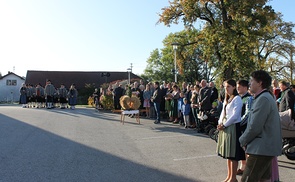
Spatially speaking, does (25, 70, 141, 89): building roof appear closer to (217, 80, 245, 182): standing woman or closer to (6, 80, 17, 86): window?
(6, 80, 17, 86): window

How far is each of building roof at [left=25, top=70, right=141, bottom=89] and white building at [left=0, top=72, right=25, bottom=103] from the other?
591 centimetres

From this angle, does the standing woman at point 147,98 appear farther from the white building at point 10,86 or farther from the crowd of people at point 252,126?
the white building at point 10,86

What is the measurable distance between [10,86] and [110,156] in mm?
64118

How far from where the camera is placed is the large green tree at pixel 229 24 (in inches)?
1010

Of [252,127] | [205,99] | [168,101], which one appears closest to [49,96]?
[168,101]

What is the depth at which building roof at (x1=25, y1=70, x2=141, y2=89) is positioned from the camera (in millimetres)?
60531

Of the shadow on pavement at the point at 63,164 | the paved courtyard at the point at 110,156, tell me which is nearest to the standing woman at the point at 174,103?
the paved courtyard at the point at 110,156

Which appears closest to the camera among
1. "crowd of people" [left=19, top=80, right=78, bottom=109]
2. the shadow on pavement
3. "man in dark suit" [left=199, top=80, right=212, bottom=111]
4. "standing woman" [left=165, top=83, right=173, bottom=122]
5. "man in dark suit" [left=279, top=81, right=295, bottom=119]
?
the shadow on pavement

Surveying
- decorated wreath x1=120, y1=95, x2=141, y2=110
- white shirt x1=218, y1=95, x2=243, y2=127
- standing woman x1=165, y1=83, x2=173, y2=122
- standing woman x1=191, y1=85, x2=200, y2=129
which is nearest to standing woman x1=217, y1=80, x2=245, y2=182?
white shirt x1=218, y1=95, x2=243, y2=127

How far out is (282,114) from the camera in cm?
798

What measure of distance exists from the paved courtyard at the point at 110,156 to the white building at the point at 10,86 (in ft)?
189

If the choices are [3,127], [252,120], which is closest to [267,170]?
[252,120]

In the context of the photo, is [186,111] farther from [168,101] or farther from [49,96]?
[49,96]

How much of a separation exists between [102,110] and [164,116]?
258 inches
